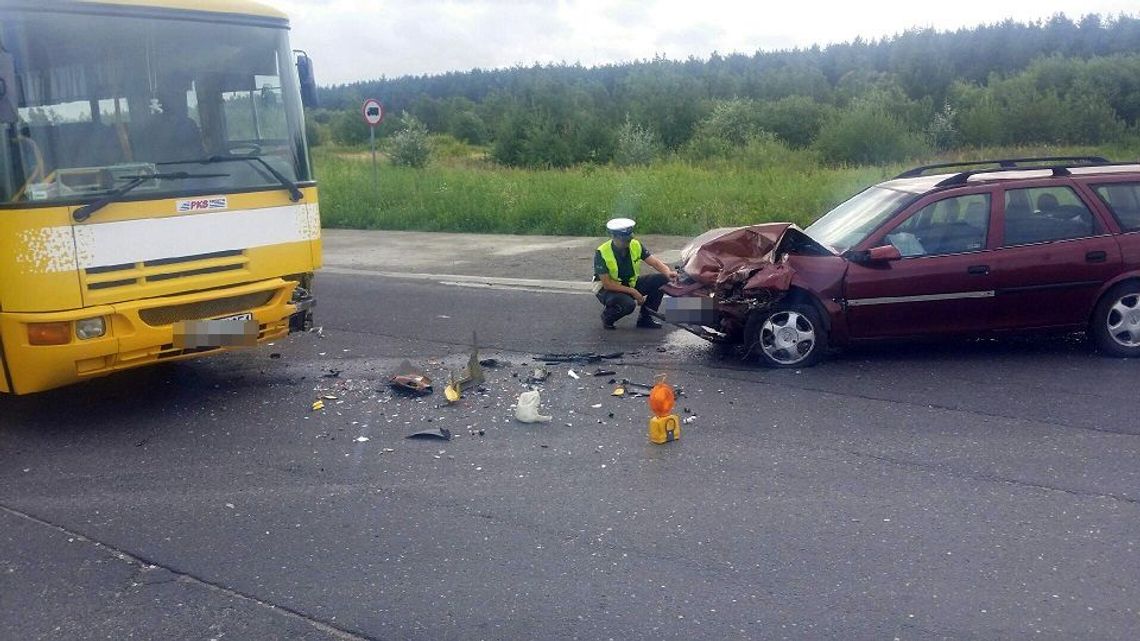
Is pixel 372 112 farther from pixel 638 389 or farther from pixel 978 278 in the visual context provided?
pixel 978 278

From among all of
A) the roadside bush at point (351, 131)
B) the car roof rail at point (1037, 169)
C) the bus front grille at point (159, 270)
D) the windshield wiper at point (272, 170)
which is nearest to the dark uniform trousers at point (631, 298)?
the car roof rail at point (1037, 169)

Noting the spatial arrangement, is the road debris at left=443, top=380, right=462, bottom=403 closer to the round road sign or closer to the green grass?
the green grass

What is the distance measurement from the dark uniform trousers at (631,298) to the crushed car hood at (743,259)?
0.92m

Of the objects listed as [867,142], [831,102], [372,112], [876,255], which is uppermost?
[831,102]

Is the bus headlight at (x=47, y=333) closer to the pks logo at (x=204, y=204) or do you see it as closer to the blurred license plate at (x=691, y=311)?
Result: the pks logo at (x=204, y=204)

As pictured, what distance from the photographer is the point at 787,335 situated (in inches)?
339

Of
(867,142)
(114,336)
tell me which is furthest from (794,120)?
(114,336)

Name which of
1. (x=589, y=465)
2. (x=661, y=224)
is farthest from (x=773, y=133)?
(x=589, y=465)

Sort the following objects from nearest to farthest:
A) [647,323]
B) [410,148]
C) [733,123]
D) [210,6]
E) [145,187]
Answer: [145,187] → [210,6] → [647,323] → [410,148] → [733,123]

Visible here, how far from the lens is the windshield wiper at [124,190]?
6.79m

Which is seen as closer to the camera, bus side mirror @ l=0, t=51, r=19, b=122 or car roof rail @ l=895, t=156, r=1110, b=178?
bus side mirror @ l=0, t=51, r=19, b=122

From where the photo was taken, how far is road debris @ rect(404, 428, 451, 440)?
7031mm

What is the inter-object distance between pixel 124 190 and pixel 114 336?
3.19 ft

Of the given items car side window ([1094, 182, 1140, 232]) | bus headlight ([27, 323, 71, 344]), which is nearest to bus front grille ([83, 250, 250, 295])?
bus headlight ([27, 323, 71, 344])
